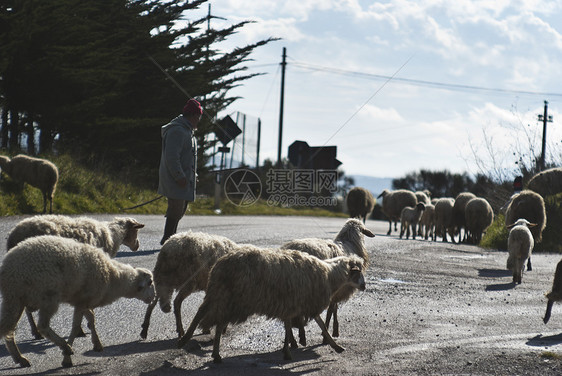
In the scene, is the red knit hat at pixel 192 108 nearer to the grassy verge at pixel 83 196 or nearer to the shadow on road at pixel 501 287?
the shadow on road at pixel 501 287

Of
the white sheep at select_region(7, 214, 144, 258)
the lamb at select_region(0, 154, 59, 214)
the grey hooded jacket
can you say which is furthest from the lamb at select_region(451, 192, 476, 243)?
the white sheep at select_region(7, 214, 144, 258)

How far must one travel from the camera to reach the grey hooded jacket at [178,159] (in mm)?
9258

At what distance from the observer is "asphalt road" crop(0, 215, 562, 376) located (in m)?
5.52

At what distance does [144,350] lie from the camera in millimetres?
5879

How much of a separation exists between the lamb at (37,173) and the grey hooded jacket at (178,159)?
25.7 feet

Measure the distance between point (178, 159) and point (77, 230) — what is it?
98.4 inches

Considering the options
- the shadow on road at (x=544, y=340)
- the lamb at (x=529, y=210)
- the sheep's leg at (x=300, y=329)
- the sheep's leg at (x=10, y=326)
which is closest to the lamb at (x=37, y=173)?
the lamb at (x=529, y=210)

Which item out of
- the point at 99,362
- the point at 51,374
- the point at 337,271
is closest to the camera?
the point at 51,374

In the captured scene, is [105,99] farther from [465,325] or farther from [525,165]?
[465,325]

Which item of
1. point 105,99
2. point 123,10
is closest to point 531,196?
point 105,99

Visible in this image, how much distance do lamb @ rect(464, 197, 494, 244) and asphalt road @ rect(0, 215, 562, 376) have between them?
11526mm

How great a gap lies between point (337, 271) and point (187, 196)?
361 centimetres

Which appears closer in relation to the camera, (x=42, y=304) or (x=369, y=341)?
(x=42, y=304)

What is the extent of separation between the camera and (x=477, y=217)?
22359 millimetres
